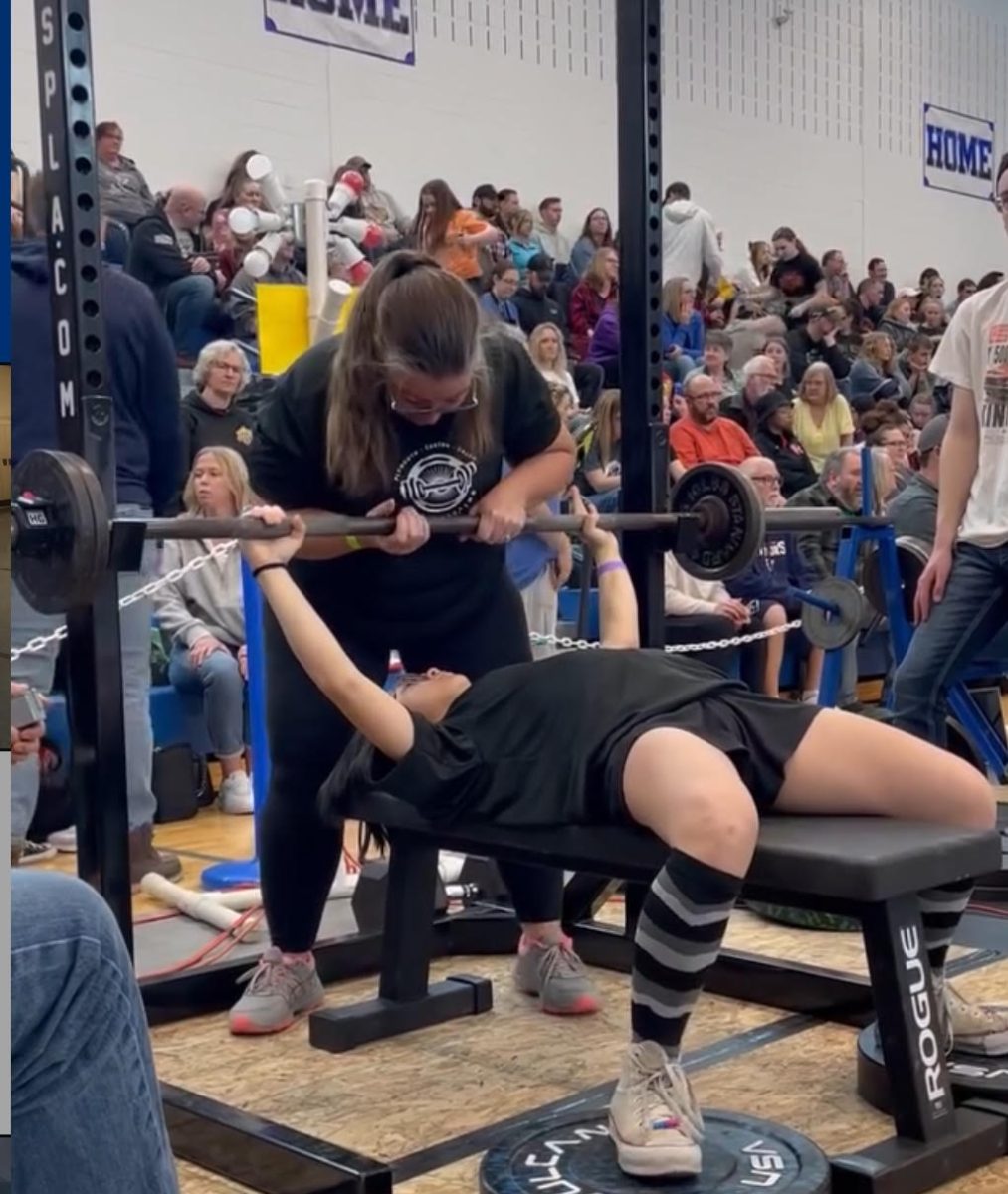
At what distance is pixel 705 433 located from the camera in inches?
251

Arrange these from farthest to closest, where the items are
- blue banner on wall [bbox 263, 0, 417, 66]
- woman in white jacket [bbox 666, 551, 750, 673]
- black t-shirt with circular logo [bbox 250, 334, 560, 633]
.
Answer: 1. blue banner on wall [bbox 263, 0, 417, 66]
2. woman in white jacket [bbox 666, 551, 750, 673]
3. black t-shirt with circular logo [bbox 250, 334, 560, 633]

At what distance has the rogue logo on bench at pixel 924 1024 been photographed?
183 centimetres

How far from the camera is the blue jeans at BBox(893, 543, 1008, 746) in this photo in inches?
120

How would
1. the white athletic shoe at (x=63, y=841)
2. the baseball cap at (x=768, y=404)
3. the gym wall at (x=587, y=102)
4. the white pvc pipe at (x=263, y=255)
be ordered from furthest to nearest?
the gym wall at (x=587, y=102) → the baseball cap at (x=768, y=404) → the white pvc pipe at (x=263, y=255) → the white athletic shoe at (x=63, y=841)

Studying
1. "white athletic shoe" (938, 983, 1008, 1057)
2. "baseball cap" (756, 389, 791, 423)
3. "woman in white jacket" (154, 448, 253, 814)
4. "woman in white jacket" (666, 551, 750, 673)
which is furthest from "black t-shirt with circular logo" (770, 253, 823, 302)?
"white athletic shoe" (938, 983, 1008, 1057)

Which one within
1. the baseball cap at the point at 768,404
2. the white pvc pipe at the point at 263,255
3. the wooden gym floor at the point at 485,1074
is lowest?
the wooden gym floor at the point at 485,1074

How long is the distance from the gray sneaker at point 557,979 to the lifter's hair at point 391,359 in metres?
0.86

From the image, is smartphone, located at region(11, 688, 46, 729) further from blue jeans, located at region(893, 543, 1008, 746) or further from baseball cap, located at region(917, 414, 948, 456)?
baseball cap, located at region(917, 414, 948, 456)

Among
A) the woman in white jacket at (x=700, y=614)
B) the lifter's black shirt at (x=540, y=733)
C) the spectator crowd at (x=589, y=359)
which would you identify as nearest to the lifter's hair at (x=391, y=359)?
the spectator crowd at (x=589, y=359)

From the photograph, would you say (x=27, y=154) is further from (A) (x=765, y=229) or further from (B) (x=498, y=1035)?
(A) (x=765, y=229)

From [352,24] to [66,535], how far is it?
24.0ft

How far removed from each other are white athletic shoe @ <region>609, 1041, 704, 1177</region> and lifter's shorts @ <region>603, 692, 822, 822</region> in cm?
29

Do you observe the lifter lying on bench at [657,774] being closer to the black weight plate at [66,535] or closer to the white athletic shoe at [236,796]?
the black weight plate at [66,535]

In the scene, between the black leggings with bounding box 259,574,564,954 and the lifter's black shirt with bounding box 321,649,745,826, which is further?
the black leggings with bounding box 259,574,564,954
